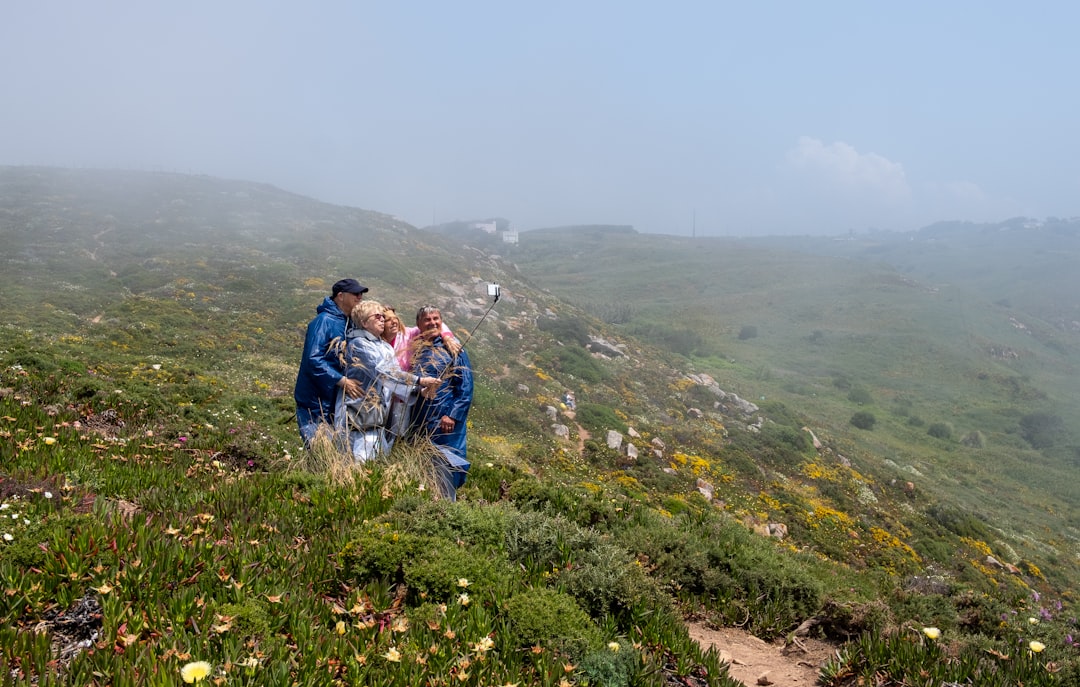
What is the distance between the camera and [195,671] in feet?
7.65

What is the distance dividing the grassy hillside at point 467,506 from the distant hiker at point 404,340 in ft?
3.30

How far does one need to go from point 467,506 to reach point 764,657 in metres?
2.56

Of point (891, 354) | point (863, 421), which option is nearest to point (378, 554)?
point (863, 421)

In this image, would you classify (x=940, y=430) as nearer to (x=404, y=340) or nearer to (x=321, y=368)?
(x=404, y=340)

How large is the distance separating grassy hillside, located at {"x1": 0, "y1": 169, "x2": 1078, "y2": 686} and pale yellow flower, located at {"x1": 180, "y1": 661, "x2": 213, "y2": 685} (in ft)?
0.27

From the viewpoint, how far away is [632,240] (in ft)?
534

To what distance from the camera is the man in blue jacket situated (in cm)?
617

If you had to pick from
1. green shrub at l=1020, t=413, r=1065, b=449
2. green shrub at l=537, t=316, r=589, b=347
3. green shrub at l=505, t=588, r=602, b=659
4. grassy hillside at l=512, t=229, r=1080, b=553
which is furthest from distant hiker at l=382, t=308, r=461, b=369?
green shrub at l=1020, t=413, r=1065, b=449

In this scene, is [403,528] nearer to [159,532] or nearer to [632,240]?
[159,532]

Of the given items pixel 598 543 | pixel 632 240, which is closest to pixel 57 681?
pixel 598 543

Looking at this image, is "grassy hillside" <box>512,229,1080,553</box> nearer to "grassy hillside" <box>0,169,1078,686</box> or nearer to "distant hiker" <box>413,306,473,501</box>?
"grassy hillside" <box>0,169,1078,686</box>

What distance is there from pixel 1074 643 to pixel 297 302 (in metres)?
31.8

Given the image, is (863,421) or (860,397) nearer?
(863,421)

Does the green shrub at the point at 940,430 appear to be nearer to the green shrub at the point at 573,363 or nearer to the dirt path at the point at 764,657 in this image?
the green shrub at the point at 573,363
